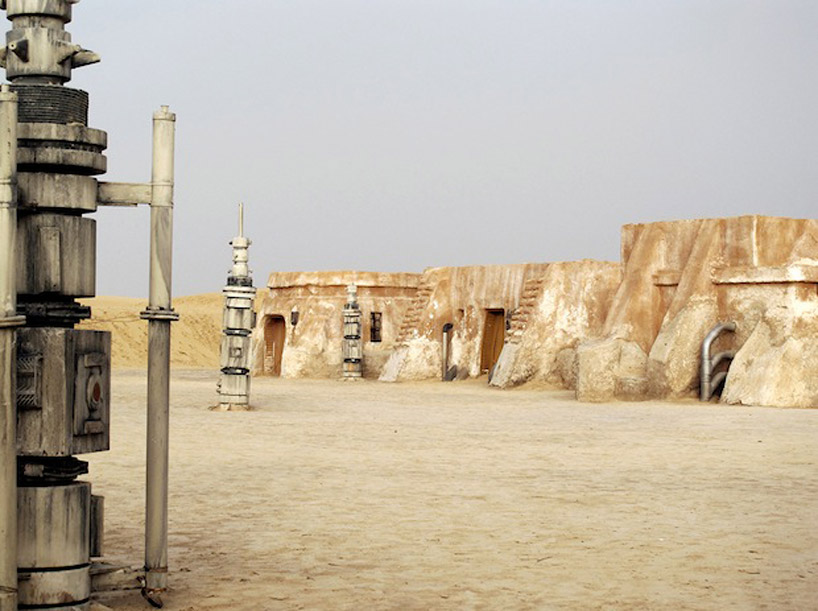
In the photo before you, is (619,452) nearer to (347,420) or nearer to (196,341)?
(347,420)

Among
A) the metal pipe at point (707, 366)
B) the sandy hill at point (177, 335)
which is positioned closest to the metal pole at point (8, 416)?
the metal pipe at point (707, 366)

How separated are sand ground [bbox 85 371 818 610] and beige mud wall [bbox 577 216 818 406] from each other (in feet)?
17.1

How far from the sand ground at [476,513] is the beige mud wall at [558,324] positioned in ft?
31.1

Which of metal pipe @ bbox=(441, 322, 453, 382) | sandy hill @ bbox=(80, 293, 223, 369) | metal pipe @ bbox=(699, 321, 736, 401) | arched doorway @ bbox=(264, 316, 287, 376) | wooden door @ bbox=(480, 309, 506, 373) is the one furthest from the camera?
sandy hill @ bbox=(80, 293, 223, 369)

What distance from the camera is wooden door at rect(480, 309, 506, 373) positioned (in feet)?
99.0

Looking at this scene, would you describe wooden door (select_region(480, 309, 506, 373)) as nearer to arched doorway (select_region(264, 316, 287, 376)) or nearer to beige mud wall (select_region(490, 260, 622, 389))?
beige mud wall (select_region(490, 260, 622, 389))

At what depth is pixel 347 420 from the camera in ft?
56.0

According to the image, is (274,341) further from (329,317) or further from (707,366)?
(707,366)

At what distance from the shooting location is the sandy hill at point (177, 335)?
43156 mm

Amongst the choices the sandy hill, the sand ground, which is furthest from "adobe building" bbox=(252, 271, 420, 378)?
the sand ground

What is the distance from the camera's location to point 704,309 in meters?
22.4

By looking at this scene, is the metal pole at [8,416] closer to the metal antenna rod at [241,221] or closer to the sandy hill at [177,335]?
the metal antenna rod at [241,221]

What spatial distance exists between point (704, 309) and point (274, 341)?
17.3m

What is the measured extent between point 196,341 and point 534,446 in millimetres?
37930
